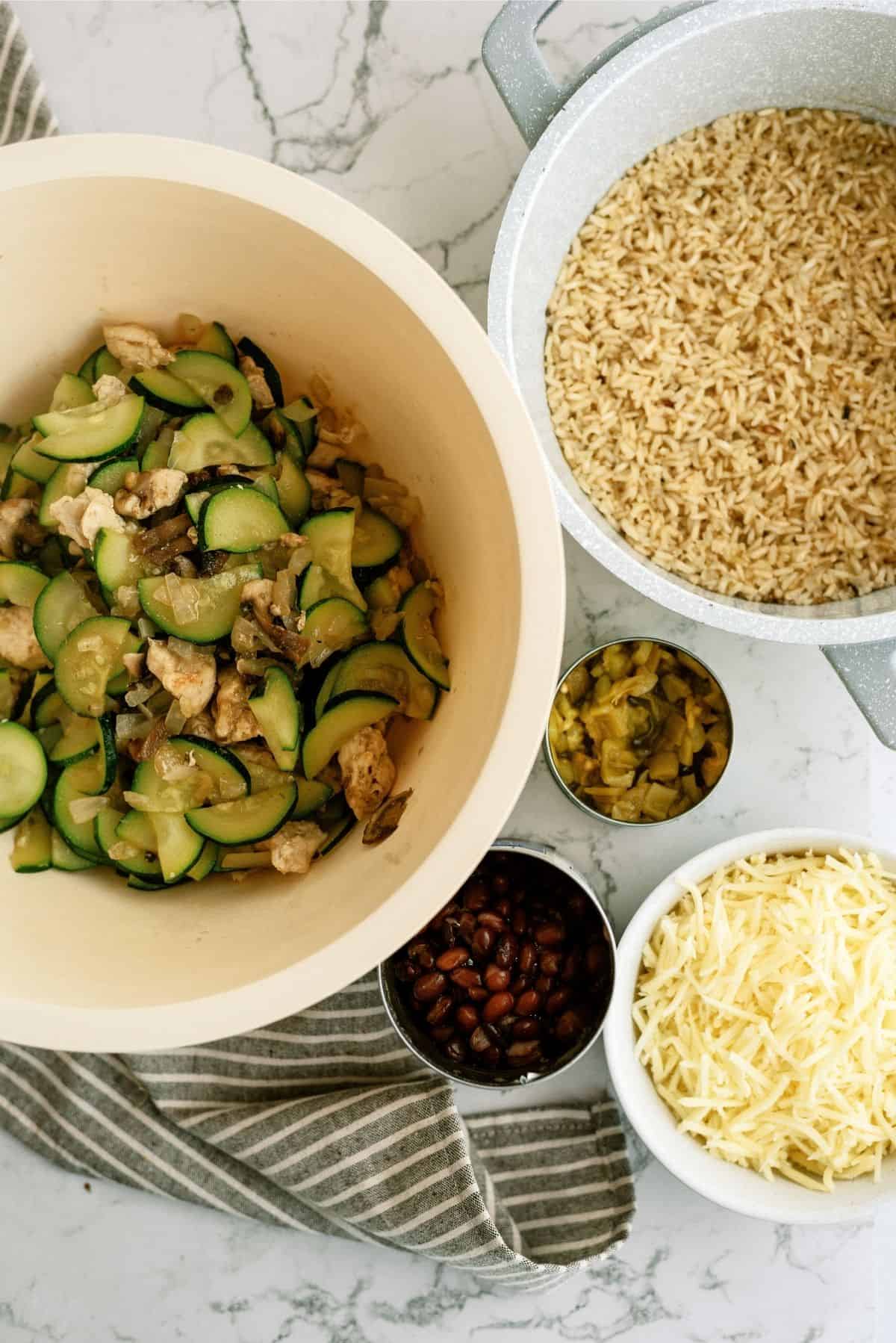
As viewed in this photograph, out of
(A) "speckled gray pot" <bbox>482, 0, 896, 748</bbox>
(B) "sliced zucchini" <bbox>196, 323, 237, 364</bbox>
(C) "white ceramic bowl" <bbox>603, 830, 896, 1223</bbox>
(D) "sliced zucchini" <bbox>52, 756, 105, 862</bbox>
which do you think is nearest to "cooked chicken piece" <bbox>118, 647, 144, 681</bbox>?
(D) "sliced zucchini" <bbox>52, 756, 105, 862</bbox>

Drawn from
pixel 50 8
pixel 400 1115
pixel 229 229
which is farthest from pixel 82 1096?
pixel 50 8

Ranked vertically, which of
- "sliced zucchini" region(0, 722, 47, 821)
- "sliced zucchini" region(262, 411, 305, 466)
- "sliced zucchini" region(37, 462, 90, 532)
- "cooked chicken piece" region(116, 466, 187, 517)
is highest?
"sliced zucchini" region(37, 462, 90, 532)

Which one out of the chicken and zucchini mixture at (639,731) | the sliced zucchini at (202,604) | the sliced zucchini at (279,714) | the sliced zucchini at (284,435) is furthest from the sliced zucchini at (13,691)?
the chicken and zucchini mixture at (639,731)

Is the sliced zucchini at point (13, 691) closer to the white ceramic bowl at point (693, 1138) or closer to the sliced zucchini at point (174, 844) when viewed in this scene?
the sliced zucchini at point (174, 844)

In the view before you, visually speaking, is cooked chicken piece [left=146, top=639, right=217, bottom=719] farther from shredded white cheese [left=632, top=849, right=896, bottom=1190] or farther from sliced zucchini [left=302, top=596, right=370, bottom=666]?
shredded white cheese [left=632, top=849, right=896, bottom=1190]

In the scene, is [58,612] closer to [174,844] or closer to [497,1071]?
[174,844]
